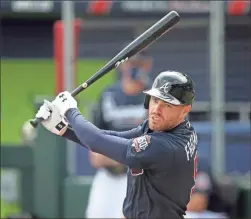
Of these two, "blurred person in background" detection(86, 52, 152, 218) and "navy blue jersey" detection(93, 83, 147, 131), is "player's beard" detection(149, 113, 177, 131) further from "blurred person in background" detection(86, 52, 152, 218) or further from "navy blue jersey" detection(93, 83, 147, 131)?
"navy blue jersey" detection(93, 83, 147, 131)

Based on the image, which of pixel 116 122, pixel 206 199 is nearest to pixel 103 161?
pixel 116 122

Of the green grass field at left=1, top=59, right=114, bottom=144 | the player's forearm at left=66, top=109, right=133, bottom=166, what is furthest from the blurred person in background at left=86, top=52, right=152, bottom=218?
the green grass field at left=1, top=59, right=114, bottom=144

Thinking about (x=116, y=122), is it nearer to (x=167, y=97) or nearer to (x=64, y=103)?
(x=64, y=103)

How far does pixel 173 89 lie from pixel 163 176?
1.27 ft

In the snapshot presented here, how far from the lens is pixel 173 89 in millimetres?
3244

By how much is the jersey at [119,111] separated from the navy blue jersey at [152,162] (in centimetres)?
185

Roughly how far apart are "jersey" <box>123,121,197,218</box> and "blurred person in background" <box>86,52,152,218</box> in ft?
4.90

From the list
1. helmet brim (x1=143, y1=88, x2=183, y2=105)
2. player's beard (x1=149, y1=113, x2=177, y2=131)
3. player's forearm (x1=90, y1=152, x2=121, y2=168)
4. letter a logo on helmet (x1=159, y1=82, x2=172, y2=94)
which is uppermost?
letter a logo on helmet (x1=159, y1=82, x2=172, y2=94)

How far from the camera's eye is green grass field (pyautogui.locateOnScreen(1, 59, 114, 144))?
8875 millimetres

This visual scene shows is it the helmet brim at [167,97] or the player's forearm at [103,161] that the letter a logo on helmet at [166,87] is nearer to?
the helmet brim at [167,97]

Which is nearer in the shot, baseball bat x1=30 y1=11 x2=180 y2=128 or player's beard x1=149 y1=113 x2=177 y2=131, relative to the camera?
player's beard x1=149 y1=113 x2=177 y2=131

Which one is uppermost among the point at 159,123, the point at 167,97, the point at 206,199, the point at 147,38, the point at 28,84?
the point at 28,84

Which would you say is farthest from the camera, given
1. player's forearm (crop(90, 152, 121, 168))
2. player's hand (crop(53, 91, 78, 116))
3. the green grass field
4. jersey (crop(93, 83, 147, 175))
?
the green grass field

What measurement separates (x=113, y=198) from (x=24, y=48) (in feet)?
16.7
